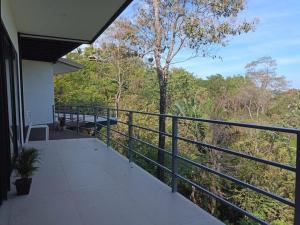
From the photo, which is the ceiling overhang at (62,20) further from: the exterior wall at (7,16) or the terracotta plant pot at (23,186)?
the terracotta plant pot at (23,186)

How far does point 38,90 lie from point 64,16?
610 centimetres

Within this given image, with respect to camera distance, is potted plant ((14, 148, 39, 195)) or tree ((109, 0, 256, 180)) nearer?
potted plant ((14, 148, 39, 195))

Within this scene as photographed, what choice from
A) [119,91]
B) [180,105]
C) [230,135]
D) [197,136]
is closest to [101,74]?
[119,91]

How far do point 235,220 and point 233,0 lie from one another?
816 centimetres

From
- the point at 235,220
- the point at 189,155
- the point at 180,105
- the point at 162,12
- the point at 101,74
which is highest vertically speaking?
the point at 162,12

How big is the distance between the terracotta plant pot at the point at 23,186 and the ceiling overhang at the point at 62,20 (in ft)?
8.90

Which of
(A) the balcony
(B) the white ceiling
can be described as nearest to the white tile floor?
(A) the balcony

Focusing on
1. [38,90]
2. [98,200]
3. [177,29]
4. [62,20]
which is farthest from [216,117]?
[98,200]

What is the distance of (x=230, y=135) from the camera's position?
13.0 metres

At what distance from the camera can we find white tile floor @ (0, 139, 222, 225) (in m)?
2.74

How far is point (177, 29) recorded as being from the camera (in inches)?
460

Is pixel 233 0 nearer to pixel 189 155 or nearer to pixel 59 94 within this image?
pixel 189 155

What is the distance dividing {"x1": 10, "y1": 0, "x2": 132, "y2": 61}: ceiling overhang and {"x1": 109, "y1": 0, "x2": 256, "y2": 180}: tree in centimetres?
429

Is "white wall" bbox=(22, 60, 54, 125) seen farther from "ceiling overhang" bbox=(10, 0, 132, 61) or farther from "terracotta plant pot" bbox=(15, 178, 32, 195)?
"terracotta plant pot" bbox=(15, 178, 32, 195)
